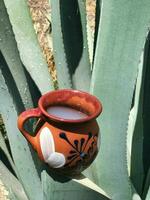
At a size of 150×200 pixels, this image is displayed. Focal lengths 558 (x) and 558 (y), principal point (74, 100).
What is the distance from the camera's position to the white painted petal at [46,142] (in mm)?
1342

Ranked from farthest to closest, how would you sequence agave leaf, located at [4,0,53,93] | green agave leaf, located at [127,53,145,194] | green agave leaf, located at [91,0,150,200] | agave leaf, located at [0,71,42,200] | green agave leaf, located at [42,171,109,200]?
agave leaf, located at [4,0,53,93], green agave leaf, located at [127,53,145,194], agave leaf, located at [0,71,42,200], green agave leaf, located at [42,171,109,200], green agave leaf, located at [91,0,150,200]

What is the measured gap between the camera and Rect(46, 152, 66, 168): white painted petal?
1.35 meters

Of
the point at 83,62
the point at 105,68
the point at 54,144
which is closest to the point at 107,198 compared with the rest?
the point at 54,144

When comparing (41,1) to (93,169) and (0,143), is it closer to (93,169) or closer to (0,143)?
(0,143)

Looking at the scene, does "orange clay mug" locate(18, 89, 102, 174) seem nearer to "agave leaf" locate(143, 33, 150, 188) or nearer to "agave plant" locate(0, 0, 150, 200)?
"agave plant" locate(0, 0, 150, 200)

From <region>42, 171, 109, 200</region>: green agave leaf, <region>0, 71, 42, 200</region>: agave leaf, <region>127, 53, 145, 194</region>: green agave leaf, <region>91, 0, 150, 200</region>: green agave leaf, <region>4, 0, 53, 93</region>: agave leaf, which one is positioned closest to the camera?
<region>91, 0, 150, 200</region>: green agave leaf

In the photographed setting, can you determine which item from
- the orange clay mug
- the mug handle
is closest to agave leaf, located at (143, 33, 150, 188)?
the orange clay mug

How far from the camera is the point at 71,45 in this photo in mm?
1769

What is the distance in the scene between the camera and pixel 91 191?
145 centimetres

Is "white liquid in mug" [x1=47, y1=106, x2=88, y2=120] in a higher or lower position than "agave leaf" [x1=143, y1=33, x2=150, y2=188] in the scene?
higher

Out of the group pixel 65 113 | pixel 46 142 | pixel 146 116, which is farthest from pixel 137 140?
pixel 46 142

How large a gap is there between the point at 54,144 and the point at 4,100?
275mm

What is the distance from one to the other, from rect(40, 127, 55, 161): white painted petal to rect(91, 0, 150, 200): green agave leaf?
18cm

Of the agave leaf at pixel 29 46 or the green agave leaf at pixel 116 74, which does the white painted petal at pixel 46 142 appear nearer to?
the green agave leaf at pixel 116 74
